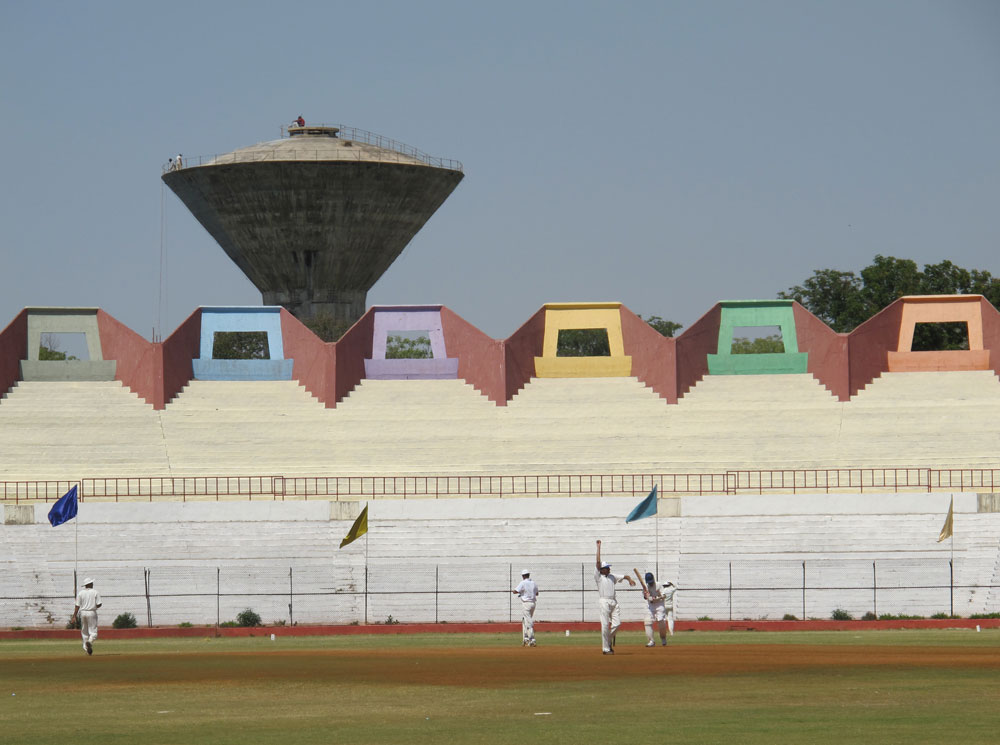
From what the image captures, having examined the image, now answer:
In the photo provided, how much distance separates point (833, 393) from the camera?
59.4 meters

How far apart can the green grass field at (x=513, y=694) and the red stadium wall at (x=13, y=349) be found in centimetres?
3077

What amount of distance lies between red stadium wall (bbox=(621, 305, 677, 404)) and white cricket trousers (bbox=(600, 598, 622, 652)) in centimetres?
3133

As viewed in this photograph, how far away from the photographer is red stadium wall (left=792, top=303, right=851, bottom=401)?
5962cm

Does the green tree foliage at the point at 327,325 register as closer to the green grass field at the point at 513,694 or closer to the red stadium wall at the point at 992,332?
the red stadium wall at the point at 992,332

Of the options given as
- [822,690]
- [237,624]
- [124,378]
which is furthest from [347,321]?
[822,690]

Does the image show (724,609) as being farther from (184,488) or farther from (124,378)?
(124,378)

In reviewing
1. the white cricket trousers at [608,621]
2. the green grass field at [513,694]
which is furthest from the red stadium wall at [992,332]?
the white cricket trousers at [608,621]

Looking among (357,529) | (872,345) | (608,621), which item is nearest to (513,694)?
(608,621)

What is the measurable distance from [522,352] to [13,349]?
19.7 m

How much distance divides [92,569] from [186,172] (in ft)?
167

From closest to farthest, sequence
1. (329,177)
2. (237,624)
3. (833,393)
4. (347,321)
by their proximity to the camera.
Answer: (237,624) → (833,393) → (329,177) → (347,321)

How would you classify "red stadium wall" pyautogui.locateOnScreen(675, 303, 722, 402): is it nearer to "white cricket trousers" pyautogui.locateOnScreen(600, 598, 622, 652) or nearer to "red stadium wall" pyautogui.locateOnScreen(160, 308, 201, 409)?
"red stadium wall" pyautogui.locateOnScreen(160, 308, 201, 409)

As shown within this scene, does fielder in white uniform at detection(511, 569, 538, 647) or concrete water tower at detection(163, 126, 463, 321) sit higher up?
concrete water tower at detection(163, 126, 463, 321)

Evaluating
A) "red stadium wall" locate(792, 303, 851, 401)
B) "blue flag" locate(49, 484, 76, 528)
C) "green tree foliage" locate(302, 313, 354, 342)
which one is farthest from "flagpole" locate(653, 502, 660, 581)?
"green tree foliage" locate(302, 313, 354, 342)
